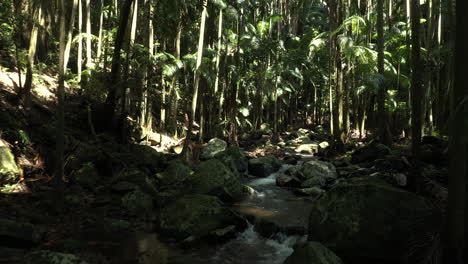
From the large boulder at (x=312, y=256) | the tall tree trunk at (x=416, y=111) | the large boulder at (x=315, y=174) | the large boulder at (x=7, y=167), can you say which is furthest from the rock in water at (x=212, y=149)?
the large boulder at (x=312, y=256)

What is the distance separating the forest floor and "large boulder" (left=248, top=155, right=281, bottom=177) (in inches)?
63.0

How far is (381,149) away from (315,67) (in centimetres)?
1625

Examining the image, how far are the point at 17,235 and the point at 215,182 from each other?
5.10m

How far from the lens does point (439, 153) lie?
415 inches

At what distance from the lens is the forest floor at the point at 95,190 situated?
5.69m

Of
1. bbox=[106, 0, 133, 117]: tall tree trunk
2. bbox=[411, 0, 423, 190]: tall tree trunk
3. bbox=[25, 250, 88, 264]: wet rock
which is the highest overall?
bbox=[106, 0, 133, 117]: tall tree trunk

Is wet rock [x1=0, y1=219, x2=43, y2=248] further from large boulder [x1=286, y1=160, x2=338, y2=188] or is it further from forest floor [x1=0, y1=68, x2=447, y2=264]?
large boulder [x1=286, y1=160, x2=338, y2=188]

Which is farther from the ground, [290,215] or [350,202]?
[350,202]

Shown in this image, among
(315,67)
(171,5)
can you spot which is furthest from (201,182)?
(315,67)

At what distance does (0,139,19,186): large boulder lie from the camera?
7023mm

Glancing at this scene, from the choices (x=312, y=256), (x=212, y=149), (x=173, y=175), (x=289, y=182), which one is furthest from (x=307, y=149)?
(x=312, y=256)

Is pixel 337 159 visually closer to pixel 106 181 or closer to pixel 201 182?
pixel 201 182

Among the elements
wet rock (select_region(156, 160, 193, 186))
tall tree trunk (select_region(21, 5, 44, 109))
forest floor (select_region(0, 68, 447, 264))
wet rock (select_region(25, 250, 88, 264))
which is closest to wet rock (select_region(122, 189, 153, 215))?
forest floor (select_region(0, 68, 447, 264))

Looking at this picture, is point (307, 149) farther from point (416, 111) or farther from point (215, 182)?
point (416, 111)
